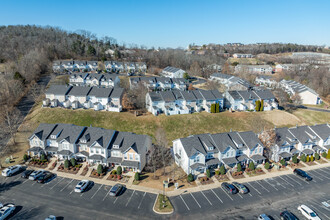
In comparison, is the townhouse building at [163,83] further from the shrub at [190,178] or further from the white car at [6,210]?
the white car at [6,210]

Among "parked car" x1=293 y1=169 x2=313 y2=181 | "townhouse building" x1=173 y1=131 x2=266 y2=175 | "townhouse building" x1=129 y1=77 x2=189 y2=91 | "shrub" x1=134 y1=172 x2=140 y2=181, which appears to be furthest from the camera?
"townhouse building" x1=129 y1=77 x2=189 y2=91

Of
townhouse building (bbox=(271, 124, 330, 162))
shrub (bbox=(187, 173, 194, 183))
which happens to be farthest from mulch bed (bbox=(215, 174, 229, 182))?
townhouse building (bbox=(271, 124, 330, 162))

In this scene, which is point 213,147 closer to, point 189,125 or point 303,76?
point 189,125

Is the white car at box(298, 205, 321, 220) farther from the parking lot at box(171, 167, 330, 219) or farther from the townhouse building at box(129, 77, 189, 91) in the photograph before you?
the townhouse building at box(129, 77, 189, 91)

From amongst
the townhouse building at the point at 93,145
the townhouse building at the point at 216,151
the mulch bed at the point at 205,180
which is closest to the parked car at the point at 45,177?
the townhouse building at the point at 93,145

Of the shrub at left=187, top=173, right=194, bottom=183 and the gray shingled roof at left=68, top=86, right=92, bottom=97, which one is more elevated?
the gray shingled roof at left=68, top=86, right=92, bottom=97

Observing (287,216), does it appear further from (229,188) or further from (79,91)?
(79,91)
